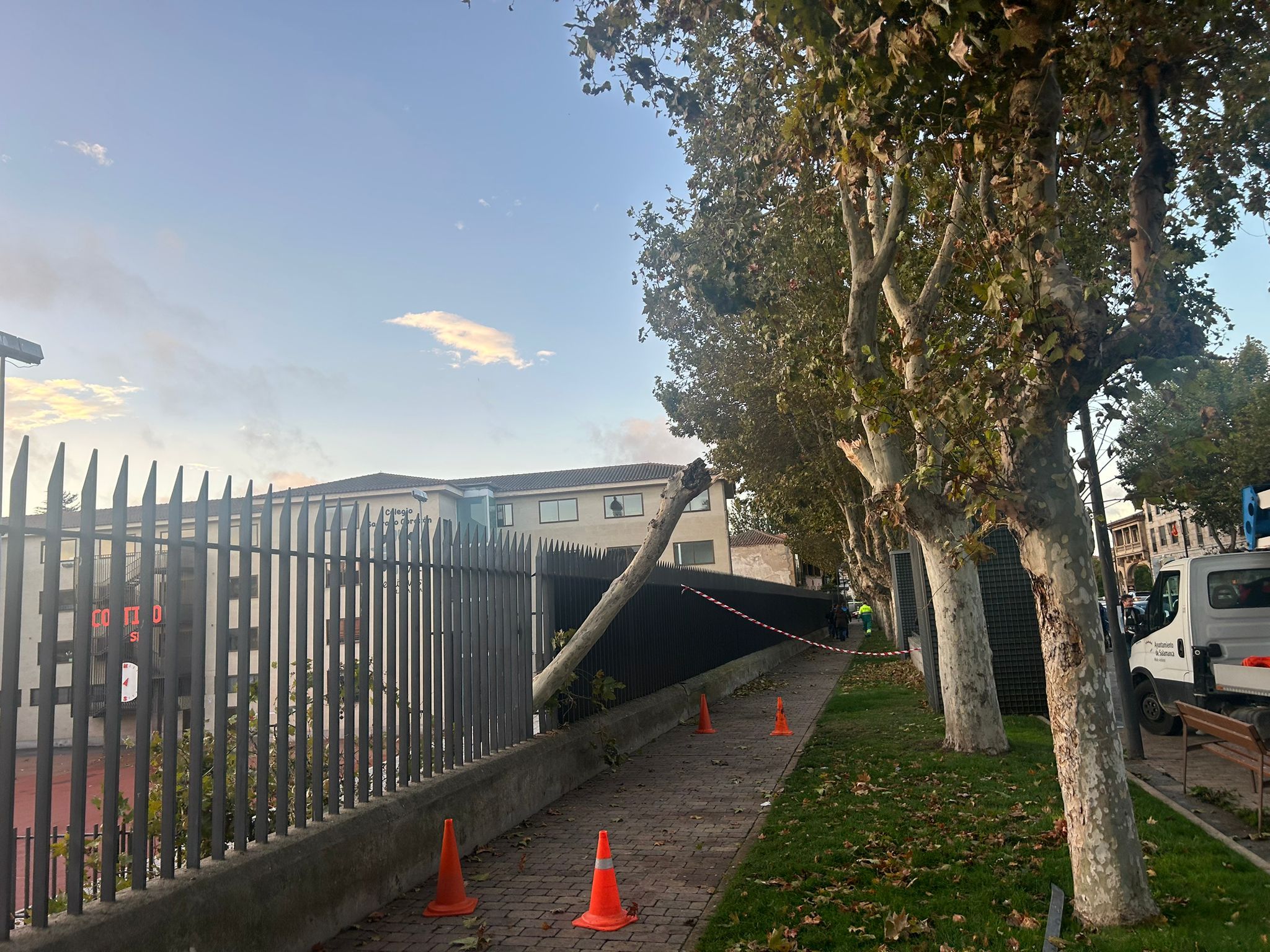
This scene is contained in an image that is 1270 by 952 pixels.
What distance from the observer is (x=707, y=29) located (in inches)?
409

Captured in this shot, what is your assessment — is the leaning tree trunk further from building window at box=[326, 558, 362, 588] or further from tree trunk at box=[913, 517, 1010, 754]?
tree trunk at box=[913, 517, 1010, 754]

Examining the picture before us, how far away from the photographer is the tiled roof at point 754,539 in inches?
3012

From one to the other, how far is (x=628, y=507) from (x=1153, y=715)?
36650mm

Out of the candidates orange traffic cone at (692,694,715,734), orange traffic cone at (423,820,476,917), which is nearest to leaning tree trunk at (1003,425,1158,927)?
orange traffic cone at (423,820,476,917)

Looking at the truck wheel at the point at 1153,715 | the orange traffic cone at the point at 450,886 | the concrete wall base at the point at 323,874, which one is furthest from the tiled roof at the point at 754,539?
the orange traffic cone at the point at 450,886

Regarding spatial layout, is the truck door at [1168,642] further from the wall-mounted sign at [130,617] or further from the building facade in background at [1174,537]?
the building facade in background at [1174,537]

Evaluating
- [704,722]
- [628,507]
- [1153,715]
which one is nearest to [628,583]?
[704,722]

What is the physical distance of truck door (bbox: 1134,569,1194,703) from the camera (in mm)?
10133

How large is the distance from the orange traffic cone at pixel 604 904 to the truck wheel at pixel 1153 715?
800cm

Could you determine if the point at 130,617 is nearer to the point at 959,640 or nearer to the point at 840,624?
the point at 959,640

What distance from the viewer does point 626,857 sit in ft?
22.0

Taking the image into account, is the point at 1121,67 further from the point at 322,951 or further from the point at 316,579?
the point at 322,951

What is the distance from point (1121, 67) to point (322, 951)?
22.3 feet

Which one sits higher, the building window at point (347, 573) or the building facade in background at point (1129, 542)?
the building facade in background at point (1129, 542)
